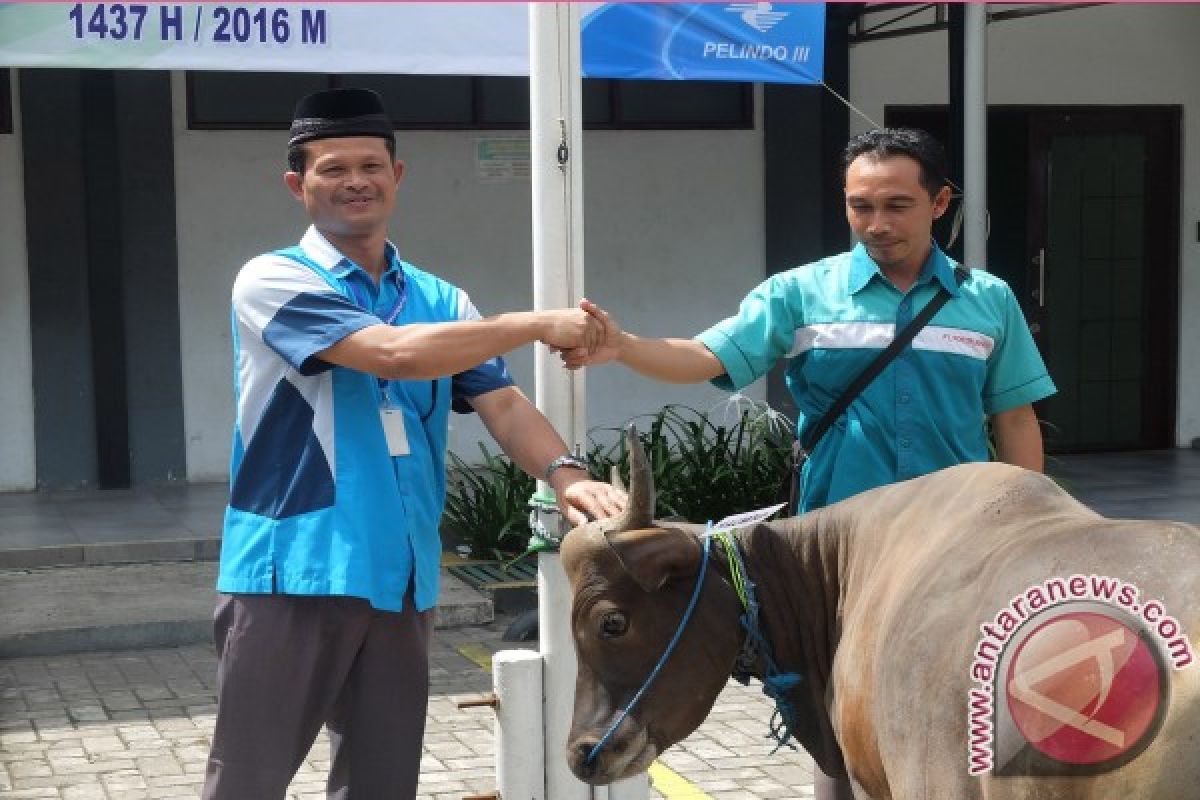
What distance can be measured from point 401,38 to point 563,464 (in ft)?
18.0

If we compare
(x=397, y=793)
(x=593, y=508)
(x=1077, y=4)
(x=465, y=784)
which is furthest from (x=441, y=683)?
(x=1077, y=4)

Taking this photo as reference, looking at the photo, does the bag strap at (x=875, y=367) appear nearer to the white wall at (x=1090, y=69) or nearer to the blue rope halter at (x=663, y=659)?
the blue rope halter at (x=663, y=659)

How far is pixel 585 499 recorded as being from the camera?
392 centimetres

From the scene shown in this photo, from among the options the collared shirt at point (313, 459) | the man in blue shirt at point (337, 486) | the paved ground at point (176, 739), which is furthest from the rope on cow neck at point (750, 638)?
the paved ground at point (176, 739)

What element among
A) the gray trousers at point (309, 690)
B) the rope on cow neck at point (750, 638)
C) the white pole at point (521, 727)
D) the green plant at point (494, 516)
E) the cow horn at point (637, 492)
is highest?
the cow horn at point (637, 492)

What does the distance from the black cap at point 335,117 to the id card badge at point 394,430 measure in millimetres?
630

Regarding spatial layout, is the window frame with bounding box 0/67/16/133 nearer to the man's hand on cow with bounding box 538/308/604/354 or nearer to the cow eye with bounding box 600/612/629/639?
the man's hand on cow with bounding box 538/308/604/354

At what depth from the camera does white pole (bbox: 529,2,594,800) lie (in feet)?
15.7

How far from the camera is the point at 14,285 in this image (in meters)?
11.5

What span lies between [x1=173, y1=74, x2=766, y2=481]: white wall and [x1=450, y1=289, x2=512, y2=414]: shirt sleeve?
7.77 m

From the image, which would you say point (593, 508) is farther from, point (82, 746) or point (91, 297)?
point (91, 297)

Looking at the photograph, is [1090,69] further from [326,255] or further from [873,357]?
[326,255]

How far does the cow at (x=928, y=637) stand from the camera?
2490 mm

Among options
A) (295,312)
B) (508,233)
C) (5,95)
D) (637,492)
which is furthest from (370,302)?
(508,233)
